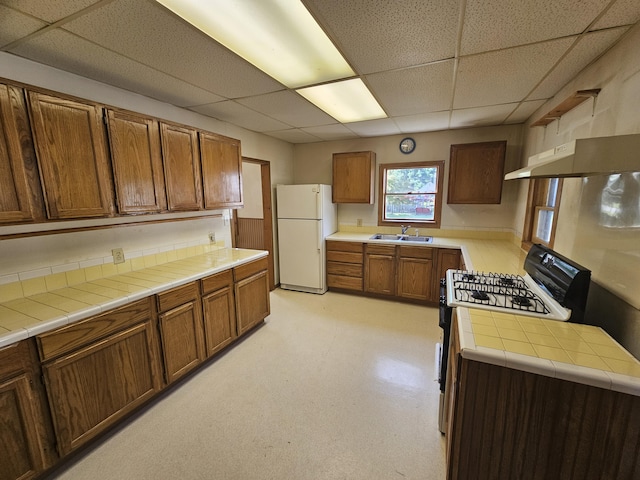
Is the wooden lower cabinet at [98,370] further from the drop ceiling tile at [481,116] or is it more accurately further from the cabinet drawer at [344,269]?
the drop ceiling tile at [481,116]

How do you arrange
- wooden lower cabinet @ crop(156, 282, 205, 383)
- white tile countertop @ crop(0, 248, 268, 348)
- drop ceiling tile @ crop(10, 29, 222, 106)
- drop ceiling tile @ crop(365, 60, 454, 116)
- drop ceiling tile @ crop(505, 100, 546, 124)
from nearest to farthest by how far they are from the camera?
1. white tile countertop @ crop(0, 248, 268, 348)
2. drop ceiling tile @ crop(10, 29, 222, 106)
3. drop ceiling tile @ crop(365, 60, 454, 116)
4. wooden lower cabinet @ crop(156, 282, 205, 383)
5. drop ceiling tile @ crop(505, 100, 546, 124)

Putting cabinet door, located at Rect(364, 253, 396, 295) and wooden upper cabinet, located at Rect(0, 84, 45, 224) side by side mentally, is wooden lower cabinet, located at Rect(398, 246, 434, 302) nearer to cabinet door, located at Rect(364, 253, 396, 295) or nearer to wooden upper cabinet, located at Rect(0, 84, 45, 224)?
cabinet door, located at Rect(364, 253, 396, 295)

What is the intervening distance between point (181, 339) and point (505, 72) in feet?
10.2

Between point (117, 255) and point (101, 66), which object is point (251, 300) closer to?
point (117, 255)

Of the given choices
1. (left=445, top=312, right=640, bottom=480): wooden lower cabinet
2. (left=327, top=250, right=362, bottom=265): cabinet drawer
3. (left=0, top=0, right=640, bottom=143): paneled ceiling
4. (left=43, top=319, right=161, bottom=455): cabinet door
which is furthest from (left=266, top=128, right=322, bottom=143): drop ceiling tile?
(left=445, top=312, right=640, bottom=480): wooden lower cabinet

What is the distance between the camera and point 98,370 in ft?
5.24

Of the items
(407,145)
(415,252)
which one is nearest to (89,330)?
(415,252)

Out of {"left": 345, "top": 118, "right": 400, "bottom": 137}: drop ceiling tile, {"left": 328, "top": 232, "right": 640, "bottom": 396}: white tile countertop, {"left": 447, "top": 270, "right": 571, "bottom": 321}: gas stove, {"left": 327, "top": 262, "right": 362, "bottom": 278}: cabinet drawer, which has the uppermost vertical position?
{"left": 345, "top": 118, "right": 400, "bottom": 137}: drop ceiling tile

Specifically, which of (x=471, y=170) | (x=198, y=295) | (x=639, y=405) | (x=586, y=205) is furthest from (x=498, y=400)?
(x=471, y=170)

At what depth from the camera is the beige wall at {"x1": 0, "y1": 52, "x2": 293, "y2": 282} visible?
1.64 m

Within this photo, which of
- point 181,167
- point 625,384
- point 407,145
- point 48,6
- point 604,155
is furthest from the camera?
point 407,145

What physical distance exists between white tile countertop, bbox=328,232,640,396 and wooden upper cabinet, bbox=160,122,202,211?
7.49ft

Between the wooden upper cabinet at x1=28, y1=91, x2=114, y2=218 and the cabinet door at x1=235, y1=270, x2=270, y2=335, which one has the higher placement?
the wooden upper cabinet at x1=28, y1=91, x2=114, y2=218

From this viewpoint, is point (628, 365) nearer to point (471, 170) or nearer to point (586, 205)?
point (586, 205)
